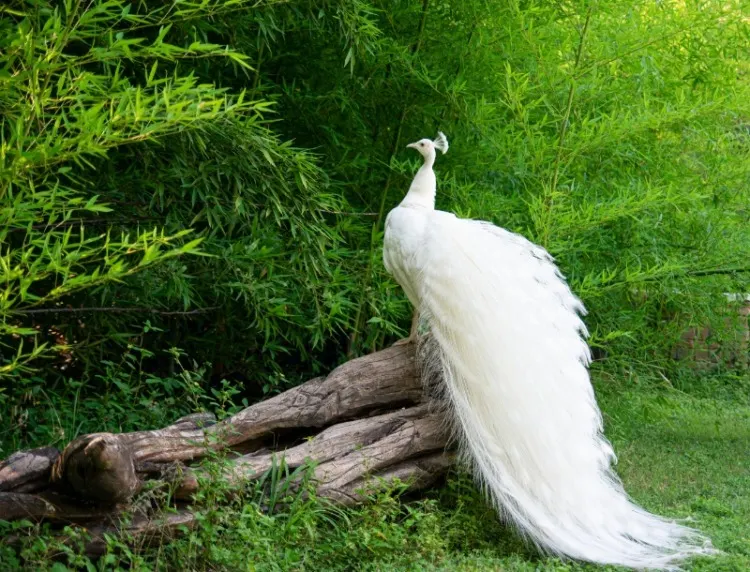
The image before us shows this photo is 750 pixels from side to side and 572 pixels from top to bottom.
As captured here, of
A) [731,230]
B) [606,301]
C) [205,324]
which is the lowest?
[205,324]

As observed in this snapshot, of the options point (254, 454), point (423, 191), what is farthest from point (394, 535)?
point (423, 191)

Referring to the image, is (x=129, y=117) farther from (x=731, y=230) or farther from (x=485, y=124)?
(x=731, y=230)

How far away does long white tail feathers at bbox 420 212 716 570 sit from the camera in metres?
3.31

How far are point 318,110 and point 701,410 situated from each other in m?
3.48

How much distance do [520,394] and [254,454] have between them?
37.6 inches

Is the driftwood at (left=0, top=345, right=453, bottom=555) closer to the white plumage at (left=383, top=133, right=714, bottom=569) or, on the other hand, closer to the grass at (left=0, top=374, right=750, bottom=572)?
the grass at (left=0, top=374, right=750, bottom=572)

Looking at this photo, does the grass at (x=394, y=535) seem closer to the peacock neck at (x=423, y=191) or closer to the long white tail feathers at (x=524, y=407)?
the long white tail feathers at (x=524, y=407)

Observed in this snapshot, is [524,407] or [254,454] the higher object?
[524,407]

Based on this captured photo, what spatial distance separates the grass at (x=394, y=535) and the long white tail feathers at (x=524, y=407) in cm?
13

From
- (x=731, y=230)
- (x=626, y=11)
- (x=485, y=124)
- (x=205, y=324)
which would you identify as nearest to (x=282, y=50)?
(x=485, y=124)

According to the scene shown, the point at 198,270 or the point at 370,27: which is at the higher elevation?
the point at 370,27

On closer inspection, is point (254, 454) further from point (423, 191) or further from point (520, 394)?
point (423, 191)

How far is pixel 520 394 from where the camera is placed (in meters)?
3.41

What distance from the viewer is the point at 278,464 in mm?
3273
